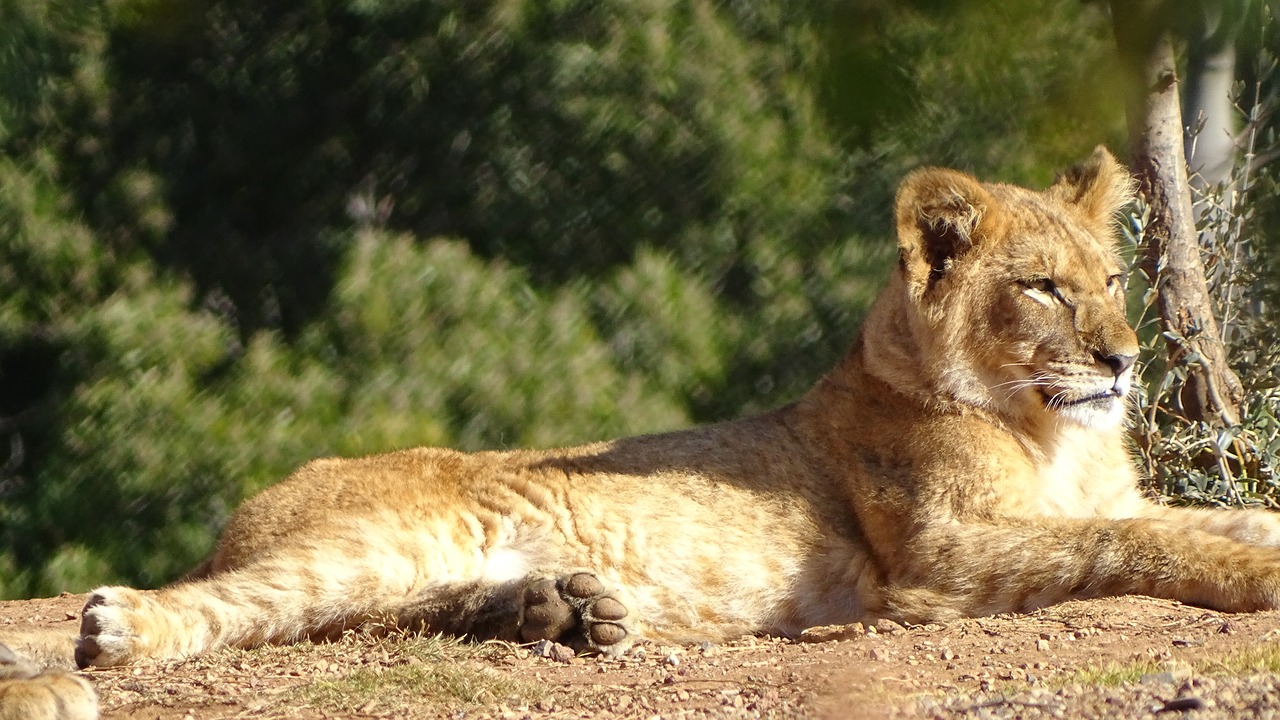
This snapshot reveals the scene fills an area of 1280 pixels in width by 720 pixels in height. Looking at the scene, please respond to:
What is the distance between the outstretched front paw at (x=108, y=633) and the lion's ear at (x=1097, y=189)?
11.8 ft

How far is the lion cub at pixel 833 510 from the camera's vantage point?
4.71 metres

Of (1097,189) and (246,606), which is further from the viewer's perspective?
(1097,189)

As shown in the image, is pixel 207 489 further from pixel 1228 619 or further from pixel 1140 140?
pixel 1228 619

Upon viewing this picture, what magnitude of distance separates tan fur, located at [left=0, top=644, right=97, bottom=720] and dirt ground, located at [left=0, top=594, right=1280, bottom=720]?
0.62 feet

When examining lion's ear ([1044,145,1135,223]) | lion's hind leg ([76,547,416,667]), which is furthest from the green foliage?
lion's hind leg ([76,547,416,667])

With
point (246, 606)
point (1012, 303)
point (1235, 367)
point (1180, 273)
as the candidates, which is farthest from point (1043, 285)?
point (246, 606)

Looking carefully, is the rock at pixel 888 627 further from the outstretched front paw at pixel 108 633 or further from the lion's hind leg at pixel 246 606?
the outstretched front paw at pixel 108 633

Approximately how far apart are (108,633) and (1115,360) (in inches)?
130

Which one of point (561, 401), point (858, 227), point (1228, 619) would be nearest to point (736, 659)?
point (1228, 619)

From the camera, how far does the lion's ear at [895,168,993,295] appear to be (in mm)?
5141

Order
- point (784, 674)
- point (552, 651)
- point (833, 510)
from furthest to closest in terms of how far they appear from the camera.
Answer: point (833, 510), point (552, 651), point (784, 674)

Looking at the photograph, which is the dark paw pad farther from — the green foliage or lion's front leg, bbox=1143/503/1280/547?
the green foliage

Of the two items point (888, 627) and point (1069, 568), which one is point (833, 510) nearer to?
point (888, 627)

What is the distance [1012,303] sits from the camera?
5102 millimetres
